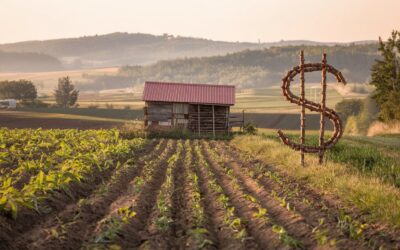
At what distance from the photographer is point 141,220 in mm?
9695

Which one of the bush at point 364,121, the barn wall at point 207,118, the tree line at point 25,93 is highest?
the tree line at point 25,93

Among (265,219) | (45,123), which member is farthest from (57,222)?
(45,123)

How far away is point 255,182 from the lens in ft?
46.7

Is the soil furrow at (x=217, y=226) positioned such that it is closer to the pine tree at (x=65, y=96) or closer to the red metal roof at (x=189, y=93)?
the red metal roof at (x=189, y=93)

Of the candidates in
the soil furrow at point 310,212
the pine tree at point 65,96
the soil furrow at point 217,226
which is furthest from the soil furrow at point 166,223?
the pine tree at point 65,96

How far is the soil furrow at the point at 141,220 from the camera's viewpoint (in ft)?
26.8

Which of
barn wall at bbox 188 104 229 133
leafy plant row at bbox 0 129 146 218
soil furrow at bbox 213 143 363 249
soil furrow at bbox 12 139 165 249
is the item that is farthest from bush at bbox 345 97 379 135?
soil furrow at bbox 12 139 165 249

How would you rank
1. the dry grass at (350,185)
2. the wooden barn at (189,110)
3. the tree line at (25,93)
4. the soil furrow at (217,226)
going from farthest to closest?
1. the tree line at (25,93)
2. the wooden barn at (189,110)
3. the dry grass at (350,185)
4. the soil furrow at (217,226)

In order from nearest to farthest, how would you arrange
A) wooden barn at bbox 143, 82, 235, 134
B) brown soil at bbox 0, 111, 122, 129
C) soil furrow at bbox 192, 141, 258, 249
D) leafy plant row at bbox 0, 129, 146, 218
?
1. soil furrow at bbox 192, 141, 258, 249
2. leafy plant row at bbox 0, 129, 146, 218
3. wooden barn at bbox 143, 82, 235, 134
4. brown soil at bbox 0, 111, 122, 129

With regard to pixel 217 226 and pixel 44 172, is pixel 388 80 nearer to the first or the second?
pixel 44 172

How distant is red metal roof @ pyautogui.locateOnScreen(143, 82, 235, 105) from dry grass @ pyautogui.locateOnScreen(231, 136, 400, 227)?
72.1 ft

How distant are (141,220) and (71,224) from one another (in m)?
1.50

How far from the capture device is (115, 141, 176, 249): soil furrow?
321 inches

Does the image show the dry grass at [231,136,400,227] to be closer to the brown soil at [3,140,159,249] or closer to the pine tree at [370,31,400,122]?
the brown soil at [3,140,159,249]
